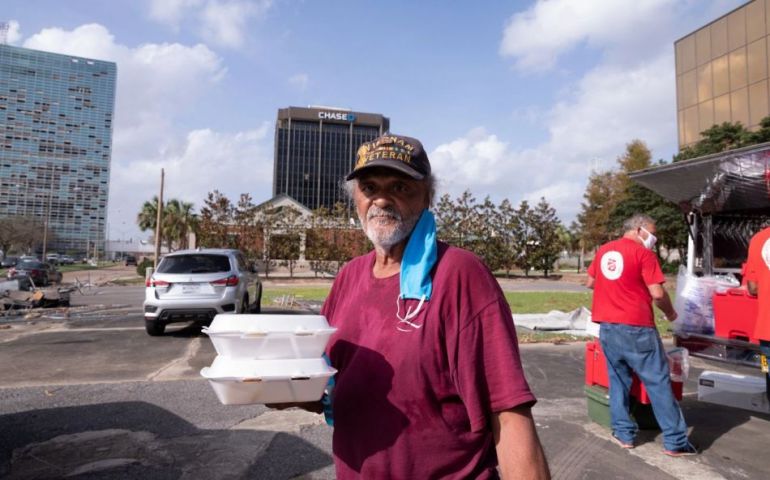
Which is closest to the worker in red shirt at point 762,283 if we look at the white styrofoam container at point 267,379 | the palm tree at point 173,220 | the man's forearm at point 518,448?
the man's forearm at point 518,448

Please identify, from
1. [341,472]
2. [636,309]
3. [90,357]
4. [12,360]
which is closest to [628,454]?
[636,309]

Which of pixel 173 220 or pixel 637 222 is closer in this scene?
pixel 637 222

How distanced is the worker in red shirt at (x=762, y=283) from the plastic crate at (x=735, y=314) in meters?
0.72

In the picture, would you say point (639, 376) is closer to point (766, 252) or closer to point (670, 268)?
point (766, 252)

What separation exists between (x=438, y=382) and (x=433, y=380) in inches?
0.6

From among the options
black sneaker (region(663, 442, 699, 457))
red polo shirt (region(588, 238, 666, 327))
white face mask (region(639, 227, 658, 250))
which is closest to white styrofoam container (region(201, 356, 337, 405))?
red polo shirt (region(588, 238, 666, 327))

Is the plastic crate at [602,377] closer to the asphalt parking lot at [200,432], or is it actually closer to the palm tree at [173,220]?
the asphalt parking lot at [200,432]

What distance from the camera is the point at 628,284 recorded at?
4.03 m

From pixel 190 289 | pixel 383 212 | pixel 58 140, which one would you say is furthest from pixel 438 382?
pixel 58 140

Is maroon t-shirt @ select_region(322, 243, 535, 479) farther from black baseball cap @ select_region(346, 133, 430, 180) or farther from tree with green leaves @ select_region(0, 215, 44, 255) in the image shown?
tree with green leaves @ select_region(0, 215, 44, 255)

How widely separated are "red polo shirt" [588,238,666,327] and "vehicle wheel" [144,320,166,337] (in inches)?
320

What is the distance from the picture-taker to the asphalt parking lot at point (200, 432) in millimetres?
3514

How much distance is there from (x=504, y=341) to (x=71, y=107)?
115 m

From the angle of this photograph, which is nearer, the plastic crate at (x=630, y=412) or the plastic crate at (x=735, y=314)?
the plastic crate at (x=630, y=412)
